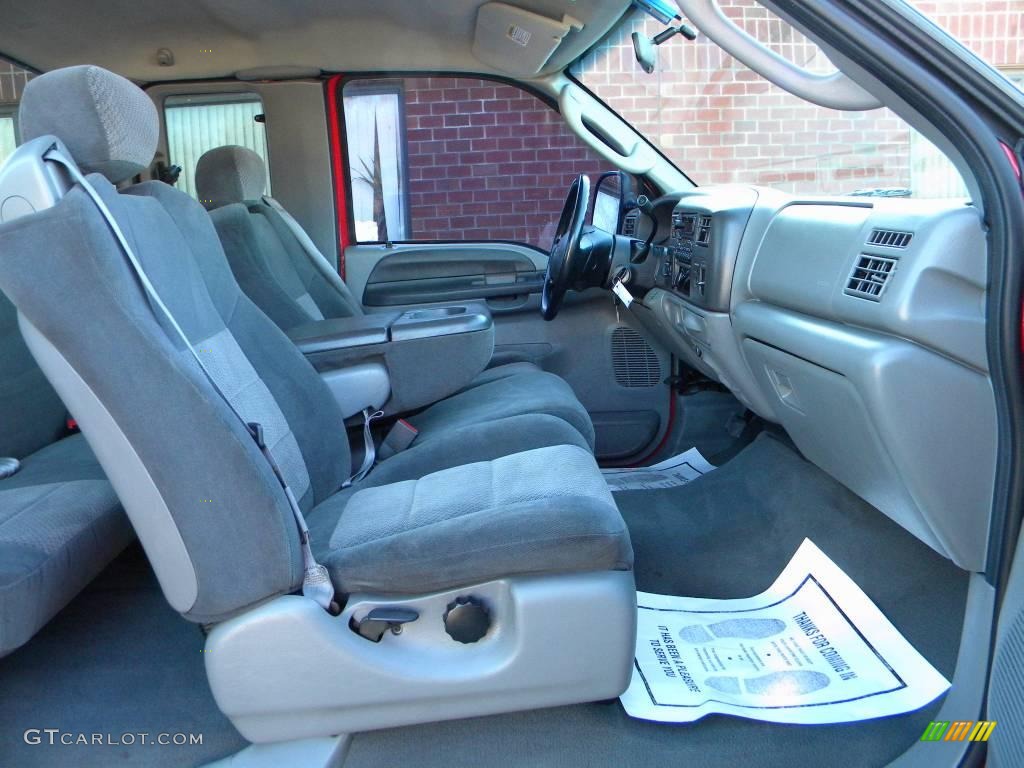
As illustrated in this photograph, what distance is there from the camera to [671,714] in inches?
55.0

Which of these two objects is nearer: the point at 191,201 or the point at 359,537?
the point at 359,537

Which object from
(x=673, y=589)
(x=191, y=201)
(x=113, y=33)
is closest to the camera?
(x=191, y=201)

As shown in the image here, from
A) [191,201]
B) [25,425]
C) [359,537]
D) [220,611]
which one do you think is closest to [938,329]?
[359,537]

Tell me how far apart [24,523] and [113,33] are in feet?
6.78

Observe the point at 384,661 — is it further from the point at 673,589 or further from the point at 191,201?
the point at 191,201

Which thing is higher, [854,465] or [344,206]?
[344,206]

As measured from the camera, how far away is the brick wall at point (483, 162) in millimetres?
3270

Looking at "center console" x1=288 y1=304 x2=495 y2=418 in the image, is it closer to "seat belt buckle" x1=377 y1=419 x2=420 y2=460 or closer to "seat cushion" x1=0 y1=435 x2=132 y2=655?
"seat belt buckle" x1=377 y1=419 x2=420 y2=460

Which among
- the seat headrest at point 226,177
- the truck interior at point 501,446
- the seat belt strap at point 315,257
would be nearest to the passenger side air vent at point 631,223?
the truck interior at point 501,446

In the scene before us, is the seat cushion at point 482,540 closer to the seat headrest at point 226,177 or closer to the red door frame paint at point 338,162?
the seat headrest at point 226,177

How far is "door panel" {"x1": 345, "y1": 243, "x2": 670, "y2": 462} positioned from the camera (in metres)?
3.00

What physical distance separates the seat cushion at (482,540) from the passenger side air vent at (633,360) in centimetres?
173

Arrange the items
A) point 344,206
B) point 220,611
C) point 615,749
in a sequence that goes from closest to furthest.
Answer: point 220,611 → point 615,749 → point 344,206

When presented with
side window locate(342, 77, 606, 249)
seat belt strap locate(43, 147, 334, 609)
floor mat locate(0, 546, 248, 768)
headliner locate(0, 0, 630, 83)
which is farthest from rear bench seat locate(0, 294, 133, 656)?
side window locate(342, 77, 606, 249)
